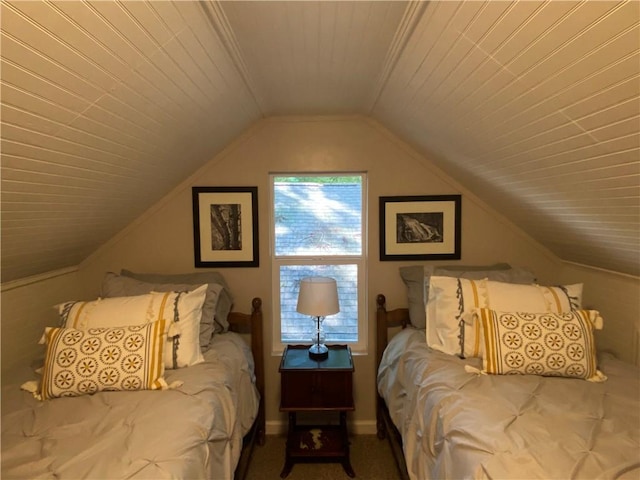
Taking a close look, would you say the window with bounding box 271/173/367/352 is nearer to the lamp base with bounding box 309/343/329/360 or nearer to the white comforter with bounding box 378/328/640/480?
the lamp base with bounding box 309/343/329/360

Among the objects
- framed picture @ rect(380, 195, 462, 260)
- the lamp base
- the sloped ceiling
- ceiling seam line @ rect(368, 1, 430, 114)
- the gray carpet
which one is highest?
ceiling seam line @ rect(368, 1, 430, 114)

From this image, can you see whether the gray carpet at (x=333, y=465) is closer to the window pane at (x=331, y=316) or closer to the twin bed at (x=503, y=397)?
the twin bed at (x=503, y=397)

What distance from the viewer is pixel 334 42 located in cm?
146

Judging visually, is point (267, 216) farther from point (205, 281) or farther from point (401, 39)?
point (401, 39)

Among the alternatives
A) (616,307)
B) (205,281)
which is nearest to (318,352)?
(205,281)

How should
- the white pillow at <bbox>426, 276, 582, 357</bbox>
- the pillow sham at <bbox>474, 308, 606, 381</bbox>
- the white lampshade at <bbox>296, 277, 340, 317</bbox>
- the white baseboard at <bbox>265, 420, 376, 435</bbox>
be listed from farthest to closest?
1. the white baseboard at <bbox>265, 420, 376, 435</bbox>
2. the white lampshade at <bbox>296, 277, 340, 317</bbox>
3. the white pillow at <bbox>426, 276, 582, 357</bbox>
4. the pillow sham at <bbox>474, 308, 606, 381</bbox>

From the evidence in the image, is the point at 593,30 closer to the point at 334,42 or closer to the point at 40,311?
the point at 334,42

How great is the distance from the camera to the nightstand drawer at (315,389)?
2.16 metres

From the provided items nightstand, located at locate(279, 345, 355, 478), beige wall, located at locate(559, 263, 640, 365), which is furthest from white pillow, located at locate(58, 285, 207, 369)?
beige wall, located at locate(559, 263, 640, 365)

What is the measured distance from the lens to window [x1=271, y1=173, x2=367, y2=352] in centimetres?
263

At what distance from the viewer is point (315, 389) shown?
217cm

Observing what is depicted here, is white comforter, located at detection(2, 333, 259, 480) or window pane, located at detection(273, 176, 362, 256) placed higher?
window pane, located at detection(273, 176, 362, 256)

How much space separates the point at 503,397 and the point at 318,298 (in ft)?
3.58

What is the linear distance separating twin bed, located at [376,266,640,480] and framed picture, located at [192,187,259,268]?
118 cm
